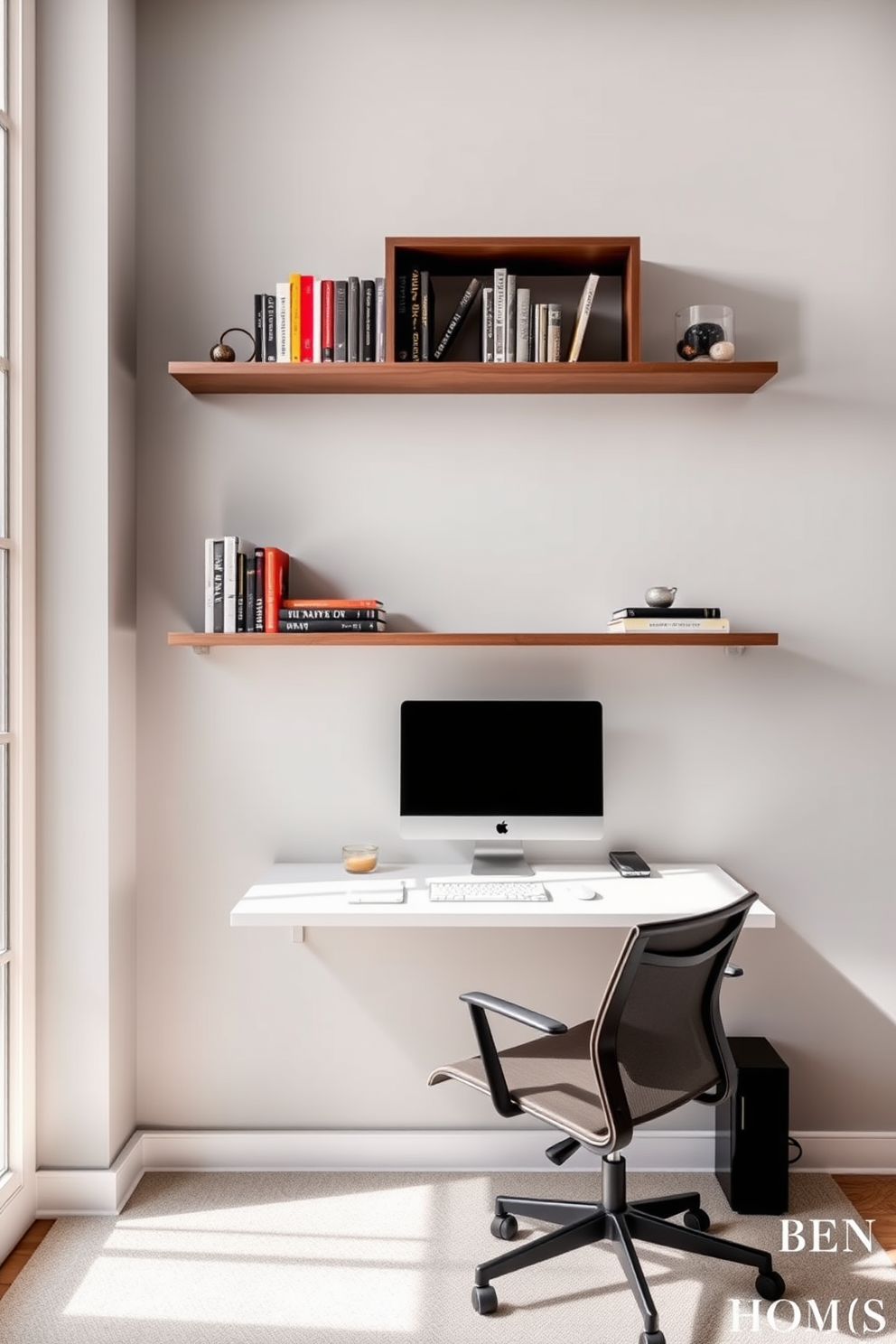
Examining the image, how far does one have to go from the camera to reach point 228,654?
106 inches

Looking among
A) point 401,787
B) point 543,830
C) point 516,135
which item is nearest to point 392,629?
point 401,787

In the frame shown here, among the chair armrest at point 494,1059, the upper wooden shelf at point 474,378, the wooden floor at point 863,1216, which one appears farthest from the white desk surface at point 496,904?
the upper wooden shelf at point 474,378

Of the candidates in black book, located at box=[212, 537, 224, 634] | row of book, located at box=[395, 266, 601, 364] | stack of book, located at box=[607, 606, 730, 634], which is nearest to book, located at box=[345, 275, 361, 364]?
row of book, located at box=[395, 266, 601, 364]

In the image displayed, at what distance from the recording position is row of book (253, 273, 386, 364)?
8.18 ft

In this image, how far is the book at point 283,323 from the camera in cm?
250

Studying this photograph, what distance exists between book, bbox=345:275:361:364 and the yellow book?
12 cm

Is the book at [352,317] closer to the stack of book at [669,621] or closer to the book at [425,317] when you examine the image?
the book at [425,317]

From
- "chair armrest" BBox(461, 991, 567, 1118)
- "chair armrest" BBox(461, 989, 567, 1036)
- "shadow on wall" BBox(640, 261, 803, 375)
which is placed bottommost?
"chair armrest" BBox(461, 991, 567, 1118)

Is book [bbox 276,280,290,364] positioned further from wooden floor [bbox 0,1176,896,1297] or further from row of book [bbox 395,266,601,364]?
wooden floor [bbox 0,1176,896,1297]

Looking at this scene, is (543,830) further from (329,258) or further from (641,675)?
(329,258)

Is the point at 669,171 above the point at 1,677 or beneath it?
above

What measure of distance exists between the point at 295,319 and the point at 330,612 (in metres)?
0.78

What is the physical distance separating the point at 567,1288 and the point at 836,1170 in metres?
0.97

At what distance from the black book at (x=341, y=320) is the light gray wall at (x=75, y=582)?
58cm
